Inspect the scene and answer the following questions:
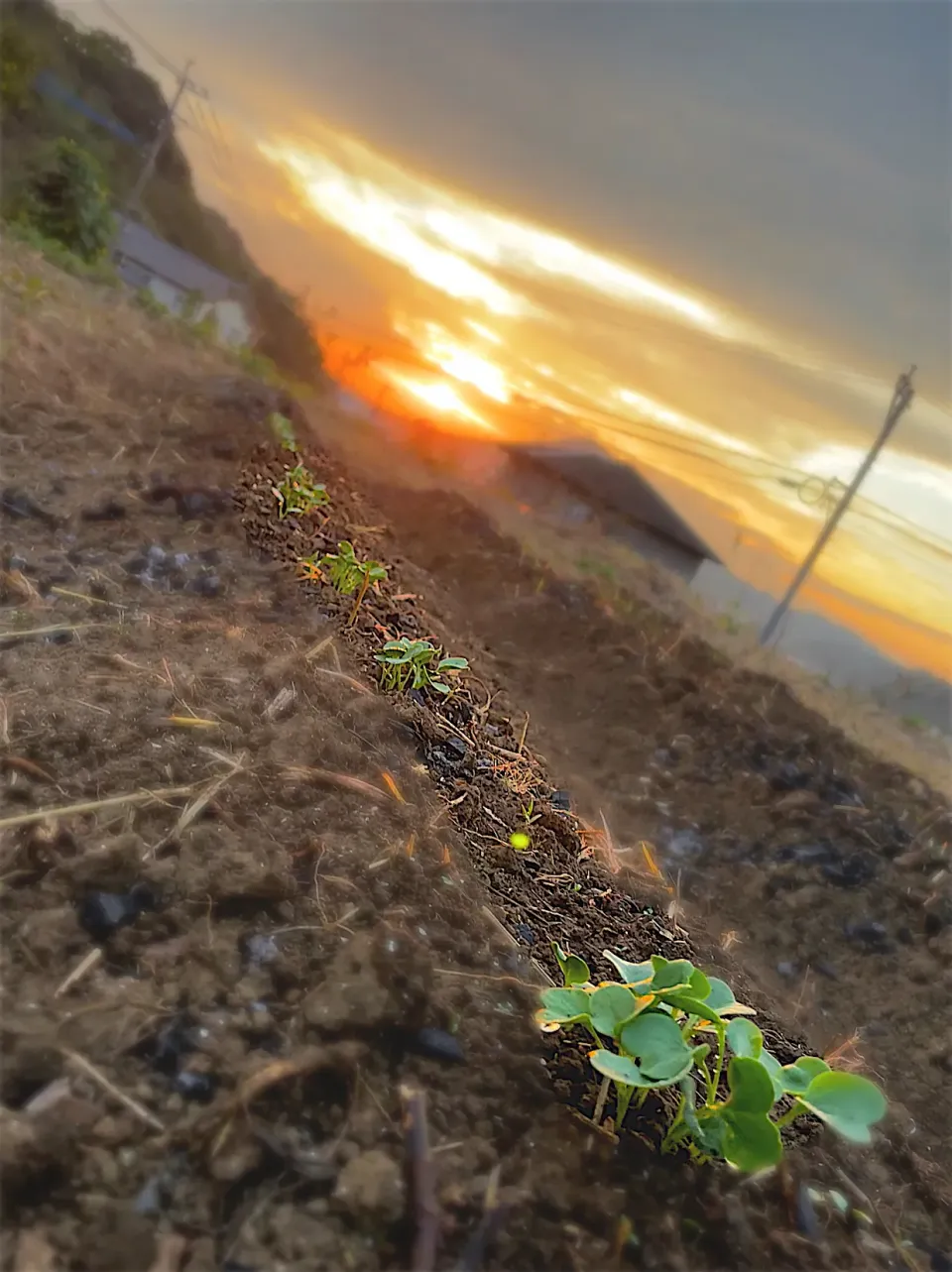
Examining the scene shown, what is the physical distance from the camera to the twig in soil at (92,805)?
0.68m

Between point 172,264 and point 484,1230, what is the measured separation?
246cm

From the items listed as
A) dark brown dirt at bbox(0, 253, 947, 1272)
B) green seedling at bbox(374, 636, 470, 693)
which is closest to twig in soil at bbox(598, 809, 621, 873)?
dark brown dirt at bbox(0, 253, 947, 1272)

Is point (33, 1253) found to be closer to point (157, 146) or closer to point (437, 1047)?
point (437, 1047)

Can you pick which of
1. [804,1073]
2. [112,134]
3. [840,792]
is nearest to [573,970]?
[804,1073]

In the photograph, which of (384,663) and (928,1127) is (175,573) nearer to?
(384,663)

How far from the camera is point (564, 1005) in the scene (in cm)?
62

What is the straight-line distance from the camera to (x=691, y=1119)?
22.9 inches

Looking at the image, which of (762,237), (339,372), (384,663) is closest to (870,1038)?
(384,663)

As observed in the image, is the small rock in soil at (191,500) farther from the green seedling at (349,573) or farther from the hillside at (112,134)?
the hillside at (112,134)

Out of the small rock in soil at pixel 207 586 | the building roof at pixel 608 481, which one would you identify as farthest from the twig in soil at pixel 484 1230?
the building roof at pixel 608 481

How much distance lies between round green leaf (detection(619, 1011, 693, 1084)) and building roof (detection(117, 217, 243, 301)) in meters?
2.21

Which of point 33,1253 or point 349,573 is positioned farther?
point 349,573

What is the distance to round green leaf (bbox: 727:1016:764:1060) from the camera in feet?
2.06

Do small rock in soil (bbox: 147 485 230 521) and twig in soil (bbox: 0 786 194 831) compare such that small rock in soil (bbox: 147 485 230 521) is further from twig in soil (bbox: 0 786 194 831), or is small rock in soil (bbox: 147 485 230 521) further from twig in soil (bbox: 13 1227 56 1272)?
twig in soil (bbox: 13 1227 56 1272)
